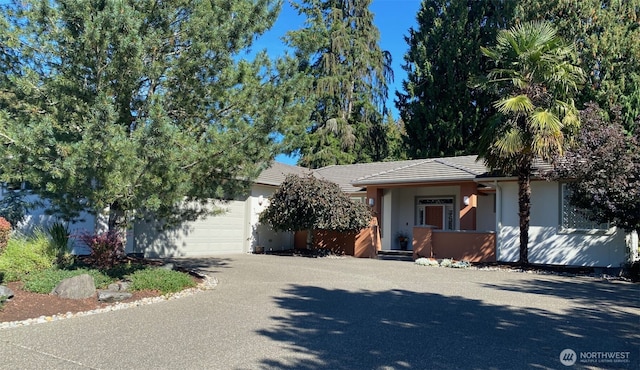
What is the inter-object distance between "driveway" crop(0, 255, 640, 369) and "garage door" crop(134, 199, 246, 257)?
230 inches

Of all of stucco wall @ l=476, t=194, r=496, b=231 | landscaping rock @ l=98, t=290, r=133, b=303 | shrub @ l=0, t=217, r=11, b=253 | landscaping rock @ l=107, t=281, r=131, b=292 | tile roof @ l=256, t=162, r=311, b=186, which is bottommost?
landscaping rock @ l=98, t=290, r=133, b=303

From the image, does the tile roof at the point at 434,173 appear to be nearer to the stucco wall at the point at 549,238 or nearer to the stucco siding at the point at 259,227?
the stucco wall at the point at 549,238

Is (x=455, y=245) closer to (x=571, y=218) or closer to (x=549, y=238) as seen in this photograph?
(x=549, y=238)

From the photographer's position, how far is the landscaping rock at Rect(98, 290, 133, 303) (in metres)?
8.95

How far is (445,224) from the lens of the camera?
71.2ft

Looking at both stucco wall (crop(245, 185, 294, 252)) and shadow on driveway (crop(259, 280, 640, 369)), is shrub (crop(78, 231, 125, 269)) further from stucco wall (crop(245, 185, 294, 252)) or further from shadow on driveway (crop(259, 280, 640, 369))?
stucco wall (crop(245, 185, 294, 252))

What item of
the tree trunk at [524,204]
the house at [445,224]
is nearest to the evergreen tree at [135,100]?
the house at [445,224]

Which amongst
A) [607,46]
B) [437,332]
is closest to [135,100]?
[437,332]

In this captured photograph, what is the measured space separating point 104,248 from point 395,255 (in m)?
12.7

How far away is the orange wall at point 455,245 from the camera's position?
56.2 ft

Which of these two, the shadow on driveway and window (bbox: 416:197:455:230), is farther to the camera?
window (bbox: 416:197:455:230)

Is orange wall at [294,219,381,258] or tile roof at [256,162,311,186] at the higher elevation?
tile roof at [256,162,311,186]

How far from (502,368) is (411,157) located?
2760 centimetres

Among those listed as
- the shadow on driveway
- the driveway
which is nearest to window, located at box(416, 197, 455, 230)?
the driveway
